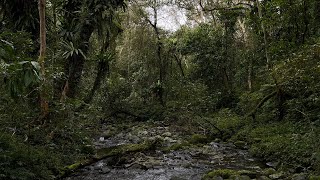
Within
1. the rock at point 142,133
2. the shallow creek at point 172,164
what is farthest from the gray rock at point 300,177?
the rock at point 142,133

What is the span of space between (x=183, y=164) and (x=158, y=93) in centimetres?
988

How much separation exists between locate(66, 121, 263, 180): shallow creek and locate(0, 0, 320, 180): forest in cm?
3

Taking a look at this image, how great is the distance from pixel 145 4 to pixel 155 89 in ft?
15.3

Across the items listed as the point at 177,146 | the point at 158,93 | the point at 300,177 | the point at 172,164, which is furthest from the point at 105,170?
the point at 158,93

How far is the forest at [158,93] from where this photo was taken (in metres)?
5.79

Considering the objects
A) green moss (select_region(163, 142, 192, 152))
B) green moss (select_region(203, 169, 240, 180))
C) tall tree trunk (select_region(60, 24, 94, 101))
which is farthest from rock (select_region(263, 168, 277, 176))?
tall tree trunk (select_region(60, 24, 94, 101))

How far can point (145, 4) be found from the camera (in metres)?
17.5

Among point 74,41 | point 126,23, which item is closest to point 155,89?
point 126,23

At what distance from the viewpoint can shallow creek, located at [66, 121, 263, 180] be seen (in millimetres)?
6078

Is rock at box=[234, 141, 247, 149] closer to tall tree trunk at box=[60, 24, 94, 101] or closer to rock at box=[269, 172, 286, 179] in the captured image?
rock at box=[269, 172, 286, 179]

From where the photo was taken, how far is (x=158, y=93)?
656 inches

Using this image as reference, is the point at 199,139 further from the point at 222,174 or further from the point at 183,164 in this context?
the point at 222,174

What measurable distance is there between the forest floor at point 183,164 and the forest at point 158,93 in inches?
1.3

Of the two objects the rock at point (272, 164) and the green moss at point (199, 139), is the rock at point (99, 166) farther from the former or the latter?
the rock at point (272, 164)
